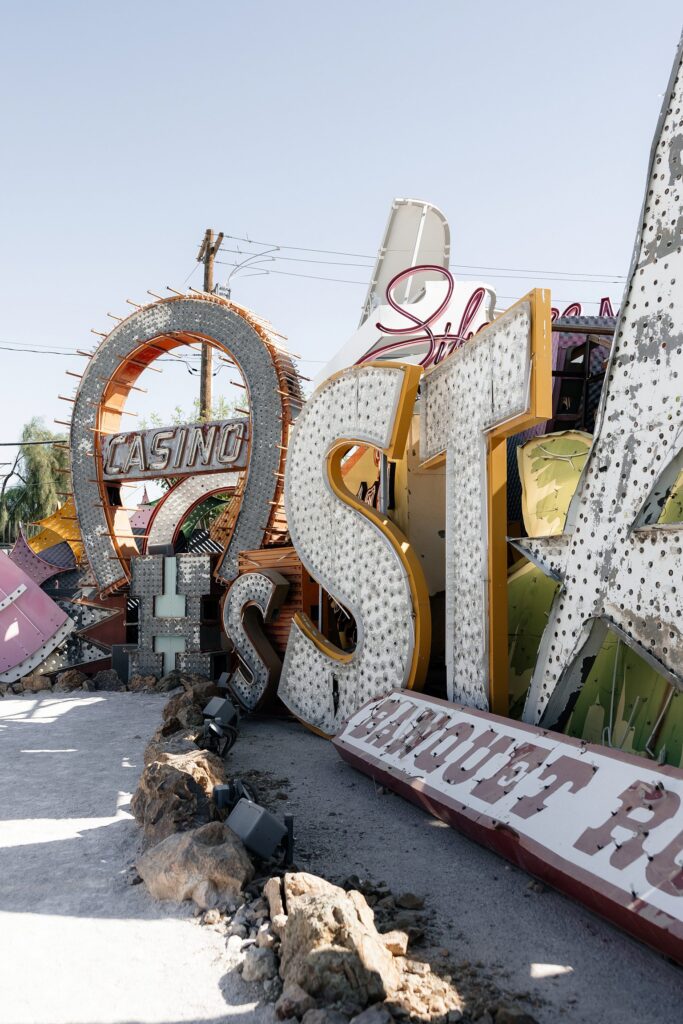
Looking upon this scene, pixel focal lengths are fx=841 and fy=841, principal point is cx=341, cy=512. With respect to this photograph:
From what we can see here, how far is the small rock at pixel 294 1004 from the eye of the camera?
9.07ft

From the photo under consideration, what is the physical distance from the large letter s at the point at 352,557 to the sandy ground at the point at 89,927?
1.85 metres

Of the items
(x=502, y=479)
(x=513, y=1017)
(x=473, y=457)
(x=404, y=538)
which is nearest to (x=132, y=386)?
(x=404, y=538)

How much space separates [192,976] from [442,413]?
453cm

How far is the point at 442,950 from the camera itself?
3404 mm

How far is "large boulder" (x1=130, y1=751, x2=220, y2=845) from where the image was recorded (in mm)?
4516

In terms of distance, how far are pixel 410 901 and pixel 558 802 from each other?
2.72 ft

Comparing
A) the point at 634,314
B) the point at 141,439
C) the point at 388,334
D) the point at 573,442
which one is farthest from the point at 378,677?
the point at 141,439

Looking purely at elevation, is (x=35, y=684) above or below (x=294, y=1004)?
below

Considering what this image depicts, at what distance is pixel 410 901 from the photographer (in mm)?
3869

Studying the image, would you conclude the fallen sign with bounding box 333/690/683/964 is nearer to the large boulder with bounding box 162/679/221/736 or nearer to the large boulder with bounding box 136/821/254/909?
the large boulder with bounding box 136/821/254/909

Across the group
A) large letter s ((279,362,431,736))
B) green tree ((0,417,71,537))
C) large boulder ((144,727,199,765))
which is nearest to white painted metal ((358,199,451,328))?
large letter s ((279,362,431,736))

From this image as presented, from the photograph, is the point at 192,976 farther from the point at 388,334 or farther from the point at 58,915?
the point at 388,334

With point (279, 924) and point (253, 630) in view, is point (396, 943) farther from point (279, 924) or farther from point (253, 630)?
point (253, 630)

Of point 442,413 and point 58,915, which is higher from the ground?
point 442,413
